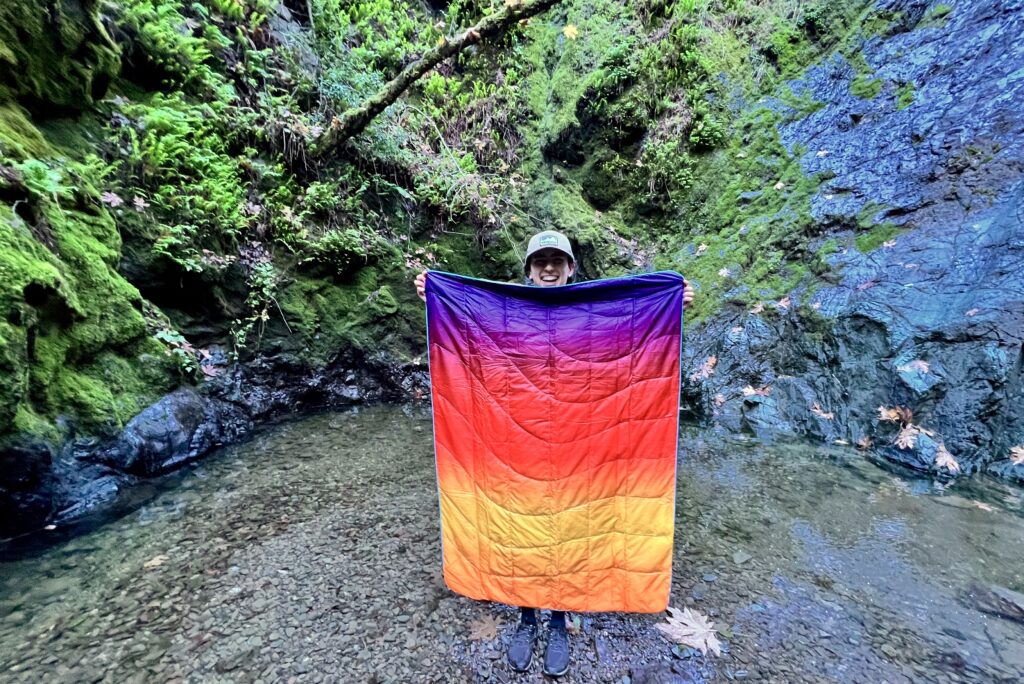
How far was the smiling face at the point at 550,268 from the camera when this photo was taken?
262 centimetres

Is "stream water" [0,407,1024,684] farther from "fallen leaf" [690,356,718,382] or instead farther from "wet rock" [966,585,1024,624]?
"fallen leaf" [690,356,718,382]

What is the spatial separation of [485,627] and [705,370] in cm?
417

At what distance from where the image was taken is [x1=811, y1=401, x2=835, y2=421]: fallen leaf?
4508 millimetres

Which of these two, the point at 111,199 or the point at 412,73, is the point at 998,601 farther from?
the point at 111,199

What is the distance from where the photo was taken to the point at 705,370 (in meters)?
5.34

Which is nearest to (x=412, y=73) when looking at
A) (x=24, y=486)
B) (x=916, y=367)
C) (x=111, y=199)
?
(x=111, y=199)

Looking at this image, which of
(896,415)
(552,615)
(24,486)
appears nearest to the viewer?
(552,615)

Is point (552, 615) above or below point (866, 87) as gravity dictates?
below

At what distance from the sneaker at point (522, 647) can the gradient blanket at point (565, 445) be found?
0.15 m

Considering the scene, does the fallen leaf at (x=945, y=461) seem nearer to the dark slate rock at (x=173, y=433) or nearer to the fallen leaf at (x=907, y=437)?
the fallen leaf at (x=907, y=437)

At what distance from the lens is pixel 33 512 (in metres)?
2.81

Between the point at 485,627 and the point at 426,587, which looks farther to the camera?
the point at 426,587

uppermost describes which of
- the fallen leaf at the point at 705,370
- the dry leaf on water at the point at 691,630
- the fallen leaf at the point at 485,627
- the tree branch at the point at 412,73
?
the tree branch at the point at 412,73

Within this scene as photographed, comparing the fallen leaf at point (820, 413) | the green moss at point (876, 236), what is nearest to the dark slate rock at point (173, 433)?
A: the fallen leaf at point (820, 413)
